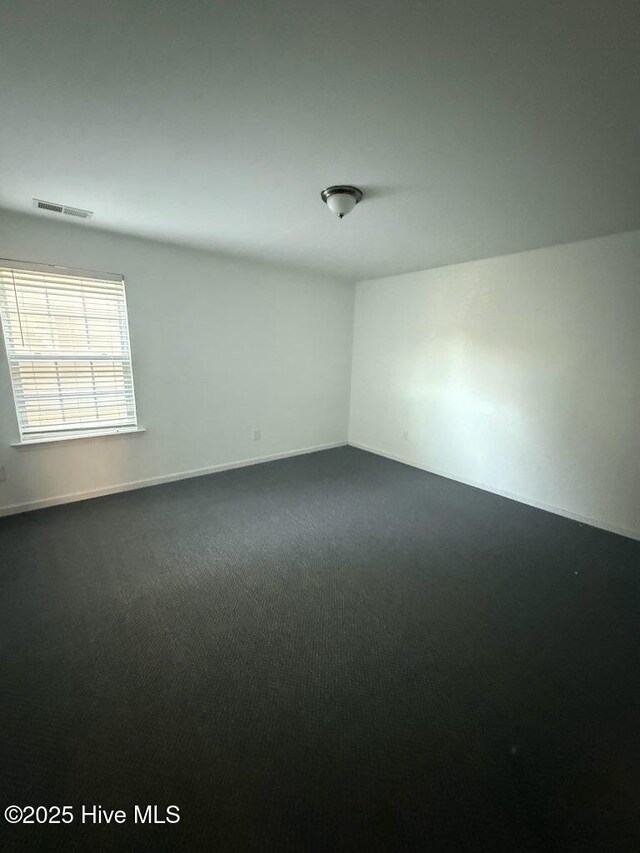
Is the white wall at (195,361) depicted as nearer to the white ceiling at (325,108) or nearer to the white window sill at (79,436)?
the white window sill at (79,436)

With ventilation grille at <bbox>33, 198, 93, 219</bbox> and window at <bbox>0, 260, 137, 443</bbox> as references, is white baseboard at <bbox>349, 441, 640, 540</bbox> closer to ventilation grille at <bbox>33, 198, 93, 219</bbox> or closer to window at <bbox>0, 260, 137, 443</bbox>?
window at <bbox>0, 260, 137, 443</bbox>

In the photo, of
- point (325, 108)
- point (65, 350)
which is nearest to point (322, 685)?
point (325, 108)

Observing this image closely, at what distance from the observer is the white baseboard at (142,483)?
9.97 ft

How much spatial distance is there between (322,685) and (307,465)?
9.70 feet

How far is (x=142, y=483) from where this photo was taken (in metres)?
3.62

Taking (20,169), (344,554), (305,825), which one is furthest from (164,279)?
(305,825)

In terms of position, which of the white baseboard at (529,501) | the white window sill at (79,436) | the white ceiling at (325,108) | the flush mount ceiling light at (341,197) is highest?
the white ceiling at (325,108)

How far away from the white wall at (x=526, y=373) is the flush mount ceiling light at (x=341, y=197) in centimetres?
209

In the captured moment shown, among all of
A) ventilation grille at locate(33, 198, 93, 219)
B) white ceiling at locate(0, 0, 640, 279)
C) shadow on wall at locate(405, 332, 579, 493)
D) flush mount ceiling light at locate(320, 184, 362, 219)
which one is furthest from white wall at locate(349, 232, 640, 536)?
ventilation grille at locate(33, 198, 93, 219)

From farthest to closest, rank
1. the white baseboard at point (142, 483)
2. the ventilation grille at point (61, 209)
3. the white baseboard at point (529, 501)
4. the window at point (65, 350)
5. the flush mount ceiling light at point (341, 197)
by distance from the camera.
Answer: the white baseboard at point (142, 483) < the white baseboard at point (529, 501) < the window at point (65, 350) < the ventilation grille at point (61, 209) < the flush mount ceiling light at point (341, 197)

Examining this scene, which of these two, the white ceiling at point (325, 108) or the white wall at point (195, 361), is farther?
the white wall at point (195, 361)

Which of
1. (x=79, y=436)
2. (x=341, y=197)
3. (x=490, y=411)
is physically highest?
(x=341, y=197)

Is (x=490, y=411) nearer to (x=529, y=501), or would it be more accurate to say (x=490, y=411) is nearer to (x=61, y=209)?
(x=529, y=501)

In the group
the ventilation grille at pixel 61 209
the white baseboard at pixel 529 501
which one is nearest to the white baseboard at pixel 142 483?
the white baseboard at pixel 529 501
